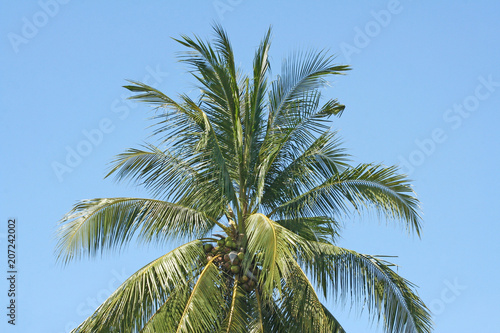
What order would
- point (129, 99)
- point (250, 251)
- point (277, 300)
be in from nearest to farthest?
point (250, 251) → point (277, 300) → point (129, 99)

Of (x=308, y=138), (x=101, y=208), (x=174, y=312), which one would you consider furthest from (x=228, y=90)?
(x=174, y=312)

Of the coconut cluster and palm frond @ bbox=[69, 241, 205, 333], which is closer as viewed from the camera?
palm frond @ bbox=[69, 241, 205, 333]

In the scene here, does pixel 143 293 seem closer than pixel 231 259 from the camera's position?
Yes

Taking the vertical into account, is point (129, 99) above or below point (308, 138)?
above

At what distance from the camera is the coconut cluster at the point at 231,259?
13468 millimetres

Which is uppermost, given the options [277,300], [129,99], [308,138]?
[129,99]

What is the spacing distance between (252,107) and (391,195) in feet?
9.98

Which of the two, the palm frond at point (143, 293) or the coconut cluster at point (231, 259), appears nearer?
the palm frond at point (143, 293)

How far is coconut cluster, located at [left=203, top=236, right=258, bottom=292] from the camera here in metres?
13.5

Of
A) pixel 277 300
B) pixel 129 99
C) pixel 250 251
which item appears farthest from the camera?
pixel 129 99

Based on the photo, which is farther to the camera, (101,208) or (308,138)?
(308,138)

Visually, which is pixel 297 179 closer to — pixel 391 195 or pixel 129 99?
pixel 391 195

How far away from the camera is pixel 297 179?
47.7 ft

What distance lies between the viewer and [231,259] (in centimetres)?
1348
